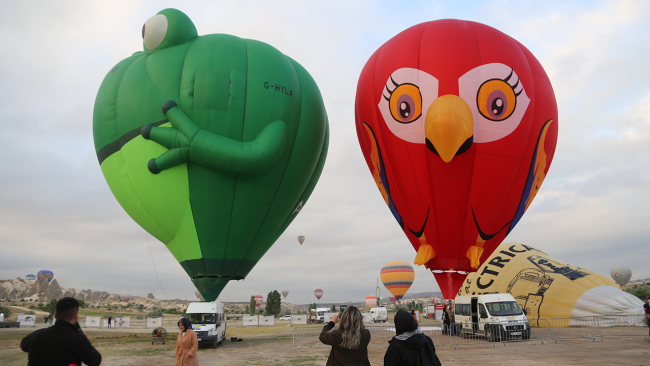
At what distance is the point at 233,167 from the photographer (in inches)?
507

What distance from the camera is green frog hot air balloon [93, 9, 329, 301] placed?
13.0 meters

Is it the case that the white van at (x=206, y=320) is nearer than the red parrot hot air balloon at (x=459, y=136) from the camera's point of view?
No

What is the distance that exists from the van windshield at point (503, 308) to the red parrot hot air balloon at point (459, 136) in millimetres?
1882

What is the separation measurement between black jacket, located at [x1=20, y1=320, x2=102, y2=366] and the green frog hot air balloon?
988 centimetres

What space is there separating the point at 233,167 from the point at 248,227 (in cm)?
215

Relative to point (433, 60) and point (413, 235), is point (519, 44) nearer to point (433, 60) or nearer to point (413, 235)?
point (433, 60)

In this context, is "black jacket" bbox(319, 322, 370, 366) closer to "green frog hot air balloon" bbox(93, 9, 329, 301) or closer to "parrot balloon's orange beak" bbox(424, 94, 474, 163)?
"parrot balloon's orange beak" bbox(424, 94, 474, 163)

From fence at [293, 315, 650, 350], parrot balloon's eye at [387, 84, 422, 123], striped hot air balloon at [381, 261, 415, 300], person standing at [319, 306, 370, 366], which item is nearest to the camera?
person standing at [319, 306, 370, 366]

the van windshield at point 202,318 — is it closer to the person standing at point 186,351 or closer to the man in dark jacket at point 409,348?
the person standing at point 186,351

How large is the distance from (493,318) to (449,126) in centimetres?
664

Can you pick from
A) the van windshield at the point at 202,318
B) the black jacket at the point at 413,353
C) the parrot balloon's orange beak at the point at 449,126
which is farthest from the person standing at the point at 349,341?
the van windshield at the point at 202,318

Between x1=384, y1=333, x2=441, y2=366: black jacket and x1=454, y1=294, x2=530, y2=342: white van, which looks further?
x1=454, y1=294, x2=530, y2=342: white van

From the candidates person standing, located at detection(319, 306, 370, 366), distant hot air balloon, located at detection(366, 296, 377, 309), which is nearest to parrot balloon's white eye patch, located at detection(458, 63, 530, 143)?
person standing, located at detection(319, 306, 370, 366)

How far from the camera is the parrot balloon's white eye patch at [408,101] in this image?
12594 mm
